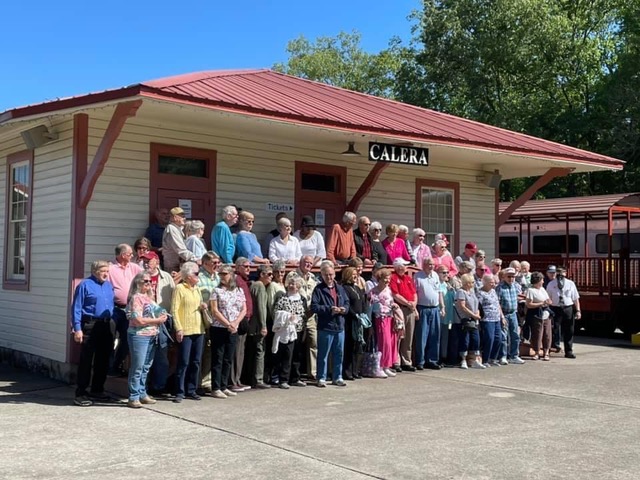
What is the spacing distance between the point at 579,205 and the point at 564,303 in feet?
23.9

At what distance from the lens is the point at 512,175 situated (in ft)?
50.9

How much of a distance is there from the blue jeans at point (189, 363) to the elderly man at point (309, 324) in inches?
65.7

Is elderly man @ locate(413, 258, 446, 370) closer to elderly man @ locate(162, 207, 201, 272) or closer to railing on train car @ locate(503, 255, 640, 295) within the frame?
elderly man @ locate(162, 207, 201, 272)

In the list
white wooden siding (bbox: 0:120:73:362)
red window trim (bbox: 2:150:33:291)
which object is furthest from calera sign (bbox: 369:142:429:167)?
red window trim (bbox: 2:150:33:291)

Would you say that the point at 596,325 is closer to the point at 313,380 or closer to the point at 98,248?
the point at 313,380

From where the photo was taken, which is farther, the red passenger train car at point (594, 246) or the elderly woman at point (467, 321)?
the red passenger train car at point (594, 246)

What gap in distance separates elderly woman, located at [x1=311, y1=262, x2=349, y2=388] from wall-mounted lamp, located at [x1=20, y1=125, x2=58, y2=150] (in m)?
4.26

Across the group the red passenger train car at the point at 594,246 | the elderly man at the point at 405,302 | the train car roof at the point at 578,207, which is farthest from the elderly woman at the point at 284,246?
the red passenger train car at the point at 594,246

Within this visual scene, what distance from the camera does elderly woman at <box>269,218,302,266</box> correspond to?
33.8 ft

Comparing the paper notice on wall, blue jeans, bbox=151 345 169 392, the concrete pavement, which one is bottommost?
the concrete pavement

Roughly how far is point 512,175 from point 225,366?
349 inches

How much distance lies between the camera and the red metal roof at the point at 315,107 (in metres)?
8.98

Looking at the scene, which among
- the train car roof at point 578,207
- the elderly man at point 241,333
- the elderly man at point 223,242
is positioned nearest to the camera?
the elderly man at point 241,333

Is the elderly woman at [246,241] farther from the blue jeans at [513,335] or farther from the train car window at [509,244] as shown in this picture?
the train car window at [509,244]
